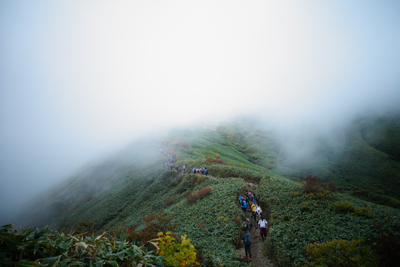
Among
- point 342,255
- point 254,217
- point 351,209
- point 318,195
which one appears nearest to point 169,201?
point 254,217

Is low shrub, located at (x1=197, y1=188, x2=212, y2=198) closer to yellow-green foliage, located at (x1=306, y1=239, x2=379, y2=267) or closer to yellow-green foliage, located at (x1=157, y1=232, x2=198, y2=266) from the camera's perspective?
yellow-green foliage, located at (x1=306, y1=239, x2=379, y2=267)

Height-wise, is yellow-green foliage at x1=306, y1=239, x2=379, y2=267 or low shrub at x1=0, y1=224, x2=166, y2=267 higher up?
low shrub at x1=0, y1=224, x2=166, y2=267

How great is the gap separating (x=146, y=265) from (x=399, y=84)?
881ft

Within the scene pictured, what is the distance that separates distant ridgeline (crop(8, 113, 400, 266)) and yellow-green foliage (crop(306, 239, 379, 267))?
0.13 metres

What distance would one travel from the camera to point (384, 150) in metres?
72.9

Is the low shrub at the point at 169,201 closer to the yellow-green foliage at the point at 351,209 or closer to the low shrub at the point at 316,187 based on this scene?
the low shrub at the point at 316,187

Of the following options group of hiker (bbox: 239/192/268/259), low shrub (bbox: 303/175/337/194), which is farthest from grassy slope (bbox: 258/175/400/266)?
low shrub (bbox: 303/175/337/194)

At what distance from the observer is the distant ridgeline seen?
12.8m

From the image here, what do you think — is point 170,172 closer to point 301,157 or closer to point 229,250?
point 229,250

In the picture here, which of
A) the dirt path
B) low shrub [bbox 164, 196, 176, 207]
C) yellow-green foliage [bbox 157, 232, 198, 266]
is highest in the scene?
yellow-green foliage [bbox 157, 232, 198, 266]

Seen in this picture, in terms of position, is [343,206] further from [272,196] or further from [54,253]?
[54,253]

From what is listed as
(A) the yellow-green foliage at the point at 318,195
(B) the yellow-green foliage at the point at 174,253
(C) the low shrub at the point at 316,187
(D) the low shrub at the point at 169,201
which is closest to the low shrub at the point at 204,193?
(D) the low shrub at the point at 169,201

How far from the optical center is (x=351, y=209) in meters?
14.9

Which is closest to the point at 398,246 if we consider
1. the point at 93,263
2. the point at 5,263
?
the point at 93,263
